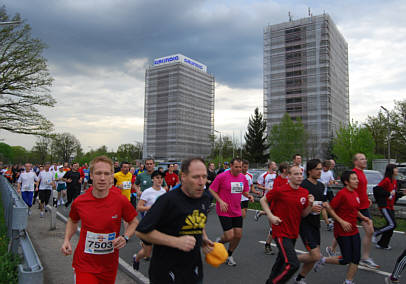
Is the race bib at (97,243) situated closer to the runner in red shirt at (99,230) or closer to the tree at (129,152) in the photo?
the runner in red shirt at (99,230)

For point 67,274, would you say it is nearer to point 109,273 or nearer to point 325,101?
point 109,273

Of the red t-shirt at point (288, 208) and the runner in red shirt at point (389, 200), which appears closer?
the red t-shirt at point (288, 208)

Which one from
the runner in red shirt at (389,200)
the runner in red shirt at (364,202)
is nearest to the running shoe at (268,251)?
the runner in red shirt at (364,202)

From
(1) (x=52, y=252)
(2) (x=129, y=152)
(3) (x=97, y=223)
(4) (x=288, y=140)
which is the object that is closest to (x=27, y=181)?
(1) (x=52, y=252)

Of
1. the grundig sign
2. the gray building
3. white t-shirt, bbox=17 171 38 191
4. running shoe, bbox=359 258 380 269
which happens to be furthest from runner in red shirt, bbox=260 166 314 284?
the grundig sign

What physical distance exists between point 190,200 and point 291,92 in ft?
251

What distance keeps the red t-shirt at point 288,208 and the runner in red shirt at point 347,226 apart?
808mm

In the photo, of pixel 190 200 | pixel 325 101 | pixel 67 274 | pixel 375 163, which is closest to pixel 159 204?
pixel 190 200

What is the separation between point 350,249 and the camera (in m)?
5.14

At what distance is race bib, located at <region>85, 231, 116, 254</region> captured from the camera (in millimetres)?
3469

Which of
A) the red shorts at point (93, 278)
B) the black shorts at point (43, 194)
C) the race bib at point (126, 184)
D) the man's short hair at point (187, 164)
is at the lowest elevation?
the black shorts at point (43, 194)

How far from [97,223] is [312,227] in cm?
339

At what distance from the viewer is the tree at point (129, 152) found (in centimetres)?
10375

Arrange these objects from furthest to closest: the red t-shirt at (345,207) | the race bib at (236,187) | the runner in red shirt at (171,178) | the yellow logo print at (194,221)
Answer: the runner in red shirt at (171,178) < the race bib at (236,187) < the red t-shirt at (345,207) < the yellow logo print at (194,221)
